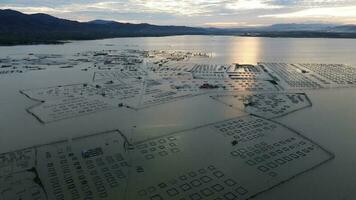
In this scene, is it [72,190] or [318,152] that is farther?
[318,152]

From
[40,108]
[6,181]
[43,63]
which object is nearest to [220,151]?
[6,181]

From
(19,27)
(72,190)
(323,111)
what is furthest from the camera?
(19,27)

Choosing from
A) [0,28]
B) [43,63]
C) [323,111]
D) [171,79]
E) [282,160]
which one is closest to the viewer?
[282,160]

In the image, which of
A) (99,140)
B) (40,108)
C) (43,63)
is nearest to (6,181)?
(99,140)

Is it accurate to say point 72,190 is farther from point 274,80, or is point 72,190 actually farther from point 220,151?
point 274,80

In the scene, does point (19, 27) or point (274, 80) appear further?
point (19, 27)

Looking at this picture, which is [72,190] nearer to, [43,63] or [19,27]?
[43,63]

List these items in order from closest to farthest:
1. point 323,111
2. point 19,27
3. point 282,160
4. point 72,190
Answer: point 72,190 → point 282,160 → point 323,111 → point 19,27

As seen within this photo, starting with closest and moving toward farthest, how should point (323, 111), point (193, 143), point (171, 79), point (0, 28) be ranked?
point (193, 143) < point (323, 111) < point (171, 79) < point (0, 28)
